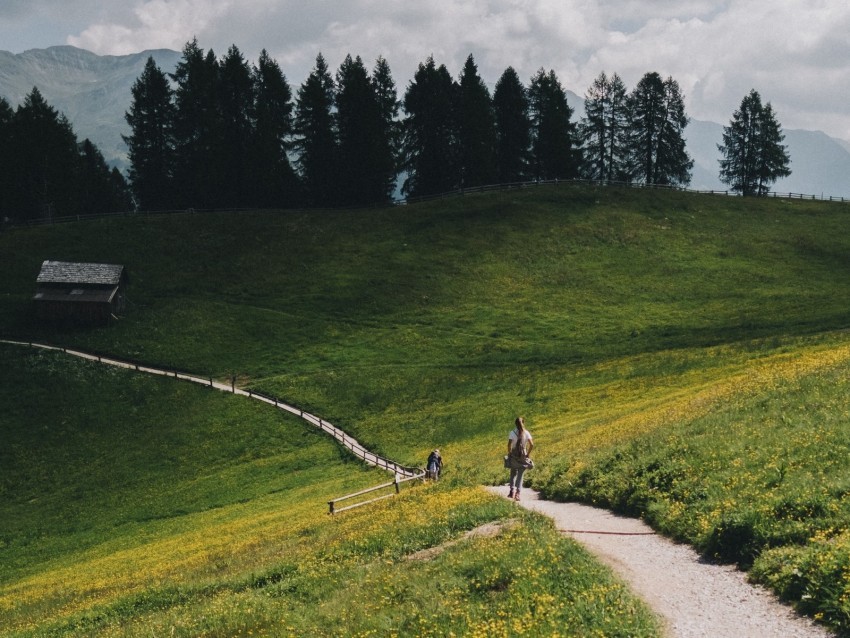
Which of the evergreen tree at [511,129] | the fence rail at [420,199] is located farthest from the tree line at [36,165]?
the evergreen tree at [511,129]

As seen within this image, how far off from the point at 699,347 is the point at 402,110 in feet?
209

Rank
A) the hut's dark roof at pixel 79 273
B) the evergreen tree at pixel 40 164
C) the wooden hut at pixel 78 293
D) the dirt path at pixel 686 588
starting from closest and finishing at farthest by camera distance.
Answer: the dirt path at pixel 686 588 < the wooden hut at pixel 78 293 < the hut's dark roof at pixel 79 273 < the evergreen tree at pixel 40 164

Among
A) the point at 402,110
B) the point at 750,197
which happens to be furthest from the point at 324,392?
the point at 750,197

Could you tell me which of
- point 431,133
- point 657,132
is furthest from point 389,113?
point 657,132

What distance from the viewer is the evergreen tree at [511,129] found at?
104562mm

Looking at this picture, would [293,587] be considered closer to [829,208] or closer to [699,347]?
[699,347]

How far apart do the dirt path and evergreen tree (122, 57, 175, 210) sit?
9360 cm

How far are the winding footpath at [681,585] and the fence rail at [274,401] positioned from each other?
19.6 m

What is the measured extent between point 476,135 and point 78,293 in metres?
58.4

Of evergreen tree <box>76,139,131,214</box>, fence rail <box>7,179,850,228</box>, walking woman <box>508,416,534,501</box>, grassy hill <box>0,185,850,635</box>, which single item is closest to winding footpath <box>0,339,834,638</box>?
grassy hill <box>0,185,850,635</box>

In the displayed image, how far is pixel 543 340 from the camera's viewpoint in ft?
205

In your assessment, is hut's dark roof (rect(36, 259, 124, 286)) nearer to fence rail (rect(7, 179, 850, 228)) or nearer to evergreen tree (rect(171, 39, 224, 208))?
fence rail (rect(7, 179, 850, 228))

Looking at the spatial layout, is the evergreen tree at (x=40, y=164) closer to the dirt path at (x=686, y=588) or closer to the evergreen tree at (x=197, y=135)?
the evergreen tree at (x=197, y=135)

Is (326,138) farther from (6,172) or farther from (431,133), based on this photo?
(6,172)
